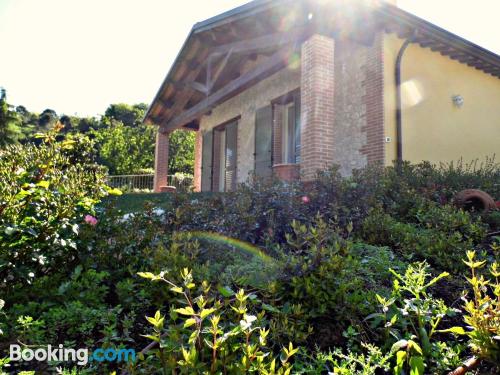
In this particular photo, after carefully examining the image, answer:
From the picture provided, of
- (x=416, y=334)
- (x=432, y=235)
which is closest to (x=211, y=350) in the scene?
(x=416, y=334)

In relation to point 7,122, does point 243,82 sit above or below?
below

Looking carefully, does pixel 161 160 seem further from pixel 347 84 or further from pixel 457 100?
pixel 457 100

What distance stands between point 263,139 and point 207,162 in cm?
366

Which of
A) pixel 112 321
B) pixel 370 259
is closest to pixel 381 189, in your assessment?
pixel 370 259

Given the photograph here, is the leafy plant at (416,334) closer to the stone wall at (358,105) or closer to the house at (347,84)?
the house at (347,84)

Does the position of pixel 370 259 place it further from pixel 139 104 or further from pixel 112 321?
pixel 139 104

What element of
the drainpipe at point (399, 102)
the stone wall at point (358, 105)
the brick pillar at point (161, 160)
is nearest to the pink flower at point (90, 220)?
the stone wall at point (358, 105)

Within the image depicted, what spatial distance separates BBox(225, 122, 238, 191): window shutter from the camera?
10.4 m

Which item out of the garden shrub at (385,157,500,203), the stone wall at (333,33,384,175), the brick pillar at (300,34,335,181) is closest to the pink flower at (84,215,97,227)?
the garden shrub at (385,157,500,203)

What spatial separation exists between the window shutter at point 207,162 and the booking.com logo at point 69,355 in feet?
33.3

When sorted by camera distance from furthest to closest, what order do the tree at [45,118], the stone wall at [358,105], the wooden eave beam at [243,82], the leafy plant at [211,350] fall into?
the tree at [45,118] < the wooden eave beam at [243,82] < the stone wall at [358,105] < the leafy plant at [211,350]

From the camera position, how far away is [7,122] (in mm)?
23891

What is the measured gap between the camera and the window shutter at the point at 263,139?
8.45 meters

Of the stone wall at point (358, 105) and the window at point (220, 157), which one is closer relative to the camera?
the stone wall at point (358, 105)
